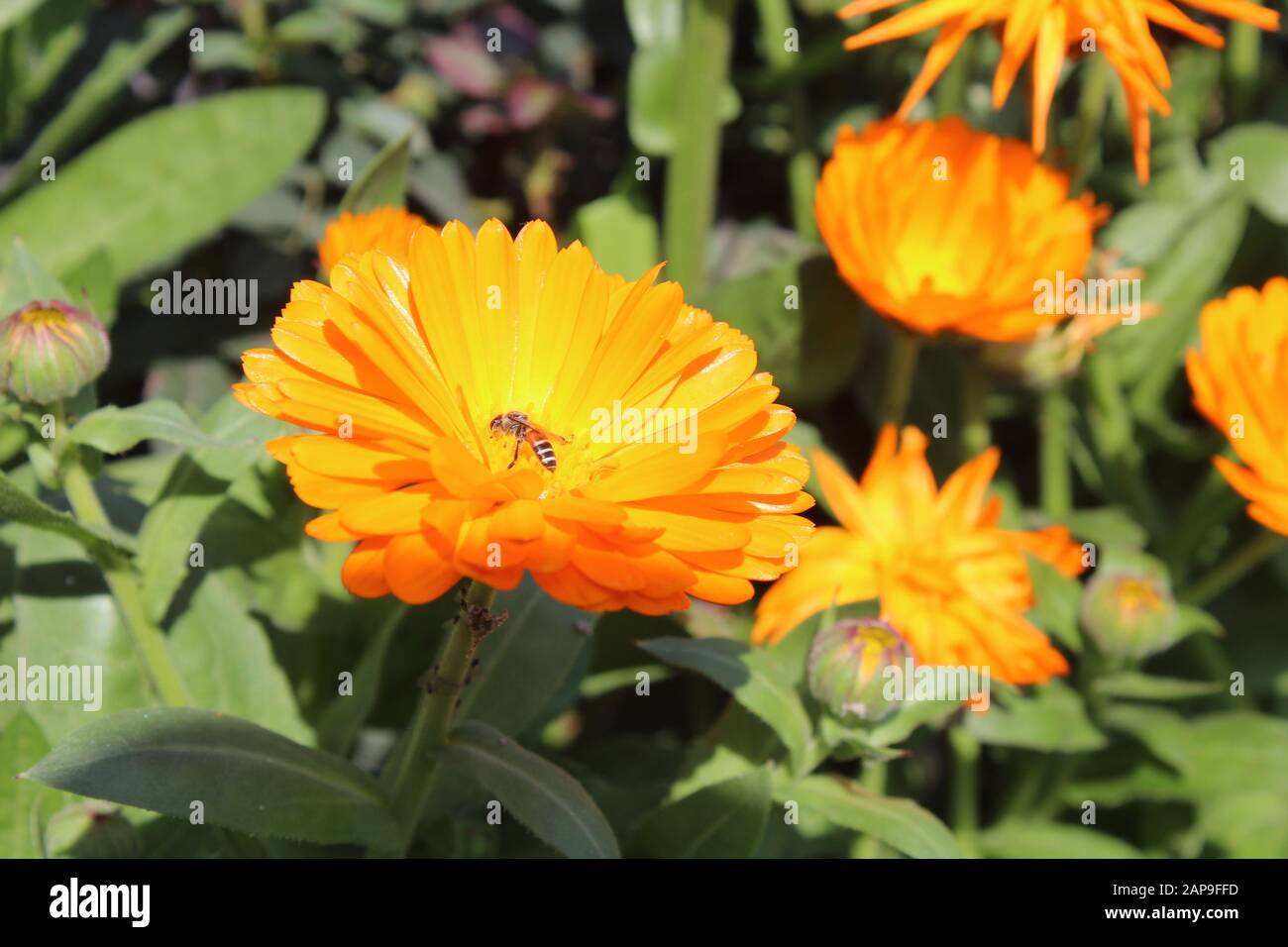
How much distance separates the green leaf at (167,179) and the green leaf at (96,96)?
59 mm

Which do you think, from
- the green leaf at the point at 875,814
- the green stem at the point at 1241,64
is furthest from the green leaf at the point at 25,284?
the green stem at the point at 1241,64

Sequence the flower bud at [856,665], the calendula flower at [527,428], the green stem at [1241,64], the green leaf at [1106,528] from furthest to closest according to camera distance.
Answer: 1. the green stem at [1241,64]
2. the green leaf at [1106,528]
3. the flower bud at [856,665]
4. the calendula flower at [527,428]

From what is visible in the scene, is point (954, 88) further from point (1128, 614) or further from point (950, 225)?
point (1128, 614)

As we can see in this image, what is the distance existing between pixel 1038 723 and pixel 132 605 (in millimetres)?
1161

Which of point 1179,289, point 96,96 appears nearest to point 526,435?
point 96,96

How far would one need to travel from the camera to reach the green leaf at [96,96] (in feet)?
6.86

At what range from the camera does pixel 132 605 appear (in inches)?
56.6

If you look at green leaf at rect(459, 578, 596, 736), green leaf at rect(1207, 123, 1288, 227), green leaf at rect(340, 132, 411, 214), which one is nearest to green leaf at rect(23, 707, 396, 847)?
green leaf at rect(459, 578, 596, 736)

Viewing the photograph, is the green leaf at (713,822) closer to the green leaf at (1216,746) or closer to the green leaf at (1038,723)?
the green leaf at (1038,723)

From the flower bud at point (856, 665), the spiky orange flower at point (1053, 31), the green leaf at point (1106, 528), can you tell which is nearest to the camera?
the flower bud at point (856, 665)

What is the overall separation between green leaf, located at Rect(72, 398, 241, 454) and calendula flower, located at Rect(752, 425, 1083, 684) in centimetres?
72

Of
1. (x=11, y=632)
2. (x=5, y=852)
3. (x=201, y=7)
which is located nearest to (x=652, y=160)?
(x=201, y=7)

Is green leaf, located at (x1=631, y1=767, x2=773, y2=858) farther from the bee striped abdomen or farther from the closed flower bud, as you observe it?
the closed flower bud

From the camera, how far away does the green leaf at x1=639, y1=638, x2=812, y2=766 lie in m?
1.39
